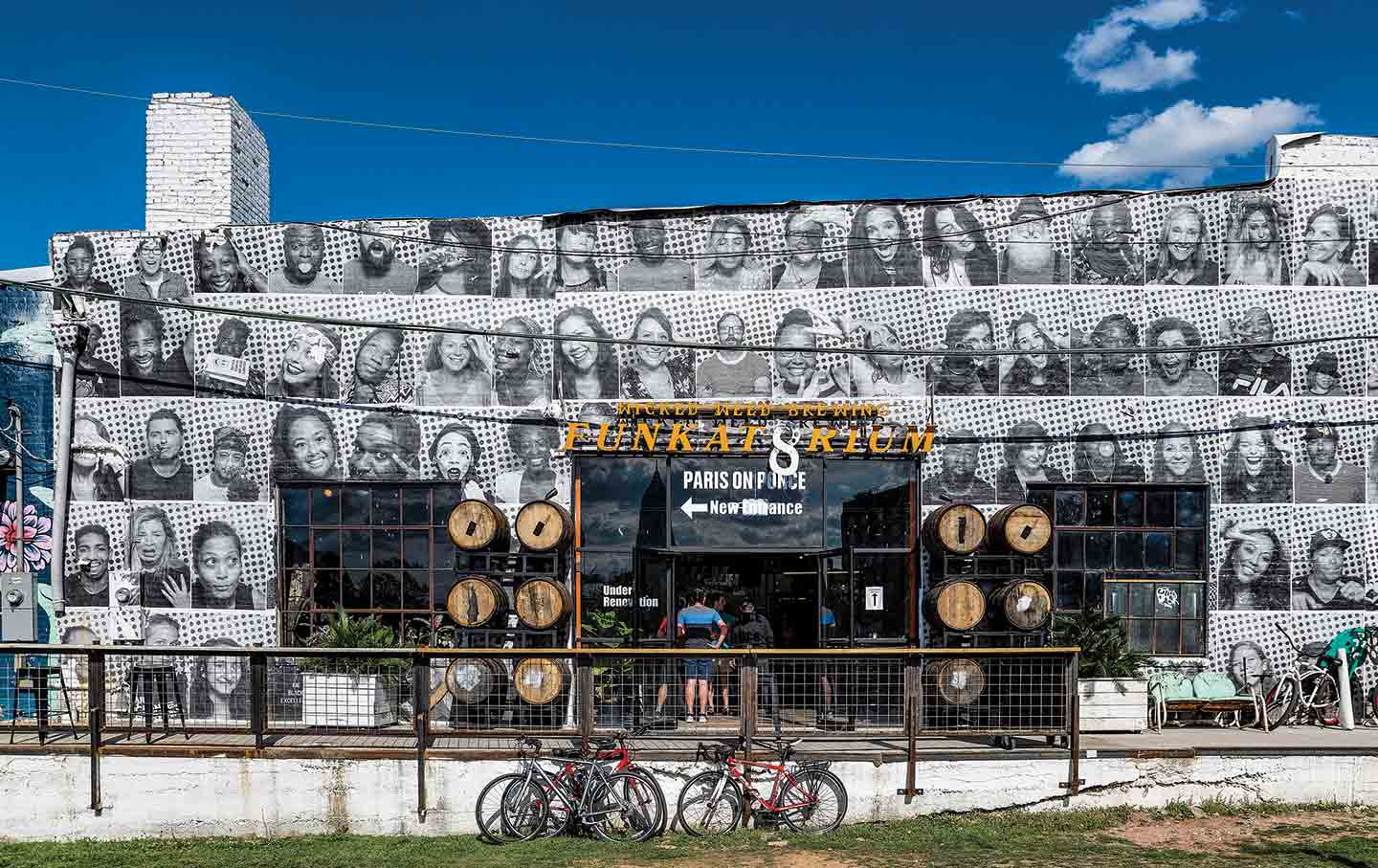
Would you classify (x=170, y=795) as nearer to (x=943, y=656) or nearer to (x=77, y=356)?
(x=77, y=356)

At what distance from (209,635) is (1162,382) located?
11706 mm

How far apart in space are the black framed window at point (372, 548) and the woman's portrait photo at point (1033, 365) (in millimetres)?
6747

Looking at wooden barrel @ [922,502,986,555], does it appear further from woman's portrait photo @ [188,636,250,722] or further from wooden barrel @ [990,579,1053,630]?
woman's portrait photo @ [188,636,250,722]

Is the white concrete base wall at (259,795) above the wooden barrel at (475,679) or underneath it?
underneath

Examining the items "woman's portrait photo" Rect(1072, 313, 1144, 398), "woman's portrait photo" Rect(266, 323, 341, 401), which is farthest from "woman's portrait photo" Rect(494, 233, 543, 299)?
"woman's portrait photo" Rect(1072, 313, 1144, 398)

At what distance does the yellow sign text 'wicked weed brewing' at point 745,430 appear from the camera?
494 inches

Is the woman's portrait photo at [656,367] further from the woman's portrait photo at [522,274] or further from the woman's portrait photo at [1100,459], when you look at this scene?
the woman's portrait photo at [1100,459]

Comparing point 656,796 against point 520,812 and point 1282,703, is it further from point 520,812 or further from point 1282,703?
point 1282,703

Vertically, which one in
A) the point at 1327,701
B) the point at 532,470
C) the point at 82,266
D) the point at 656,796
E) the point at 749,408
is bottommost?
the point at 656,796

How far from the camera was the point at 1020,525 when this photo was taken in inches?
462

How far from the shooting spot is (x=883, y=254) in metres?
12.9

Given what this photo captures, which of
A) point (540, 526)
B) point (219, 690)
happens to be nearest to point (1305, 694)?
point (540, 526)

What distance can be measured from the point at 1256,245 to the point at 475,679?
10.3 m

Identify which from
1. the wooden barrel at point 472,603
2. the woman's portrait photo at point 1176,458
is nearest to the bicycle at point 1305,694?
the woman's portrait photo at point 1176,458
